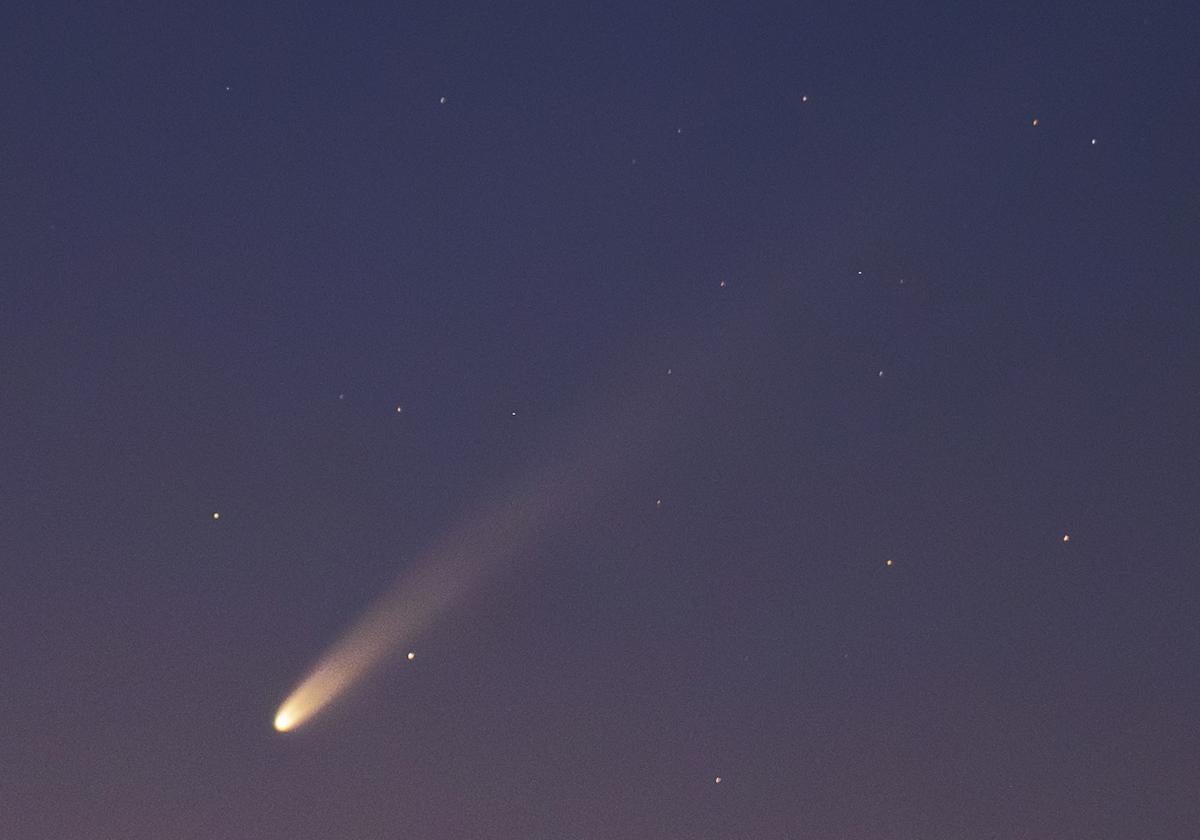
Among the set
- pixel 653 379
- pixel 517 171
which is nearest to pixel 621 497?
pixel 653 379

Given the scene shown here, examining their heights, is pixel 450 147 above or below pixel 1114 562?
above

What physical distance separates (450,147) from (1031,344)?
3.25 ft

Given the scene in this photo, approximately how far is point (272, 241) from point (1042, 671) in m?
1.40

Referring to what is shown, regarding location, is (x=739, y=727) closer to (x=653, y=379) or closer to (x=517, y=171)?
(x=653, y=379)

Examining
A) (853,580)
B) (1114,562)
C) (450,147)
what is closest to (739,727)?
(853,580)

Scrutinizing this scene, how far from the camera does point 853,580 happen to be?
2.12 meters

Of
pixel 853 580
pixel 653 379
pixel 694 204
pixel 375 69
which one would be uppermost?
pixel 375 69

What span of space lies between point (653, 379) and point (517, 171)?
401 mm

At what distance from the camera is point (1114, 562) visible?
7.02 feet

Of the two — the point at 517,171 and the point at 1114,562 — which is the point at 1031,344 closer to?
the point at 1114,562

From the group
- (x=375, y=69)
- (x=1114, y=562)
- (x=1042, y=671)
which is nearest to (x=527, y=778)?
(x=1042, y=671)

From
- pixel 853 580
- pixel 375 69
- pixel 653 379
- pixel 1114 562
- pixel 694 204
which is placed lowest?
pixel 1114 562

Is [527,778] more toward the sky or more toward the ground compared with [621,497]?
more toward the ground

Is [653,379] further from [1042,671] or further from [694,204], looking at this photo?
[1042,671]
